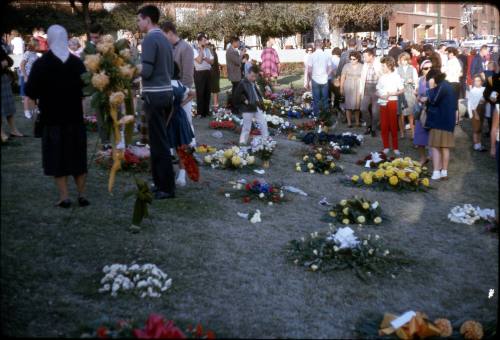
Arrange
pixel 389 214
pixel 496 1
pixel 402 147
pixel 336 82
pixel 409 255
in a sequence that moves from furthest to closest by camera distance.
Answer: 1. pixel 336 82
2. pixel 402 147
3. pixel 389 214
4. pixel 409 255
5. pixel 496 1

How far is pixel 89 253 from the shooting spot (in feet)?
17.3

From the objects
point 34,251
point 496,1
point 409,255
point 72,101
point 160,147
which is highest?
point 496,1

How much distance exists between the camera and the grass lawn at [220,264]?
13.9 feet

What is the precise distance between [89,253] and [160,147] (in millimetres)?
2021

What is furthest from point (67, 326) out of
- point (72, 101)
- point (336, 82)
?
point (336, 82)

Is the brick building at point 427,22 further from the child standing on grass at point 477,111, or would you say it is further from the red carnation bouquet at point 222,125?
the red carnation bouquet at point 222,125

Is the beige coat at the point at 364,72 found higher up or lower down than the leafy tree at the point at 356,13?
lower down

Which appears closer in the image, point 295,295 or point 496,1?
point 496,1

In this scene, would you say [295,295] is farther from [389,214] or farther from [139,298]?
[389,214]

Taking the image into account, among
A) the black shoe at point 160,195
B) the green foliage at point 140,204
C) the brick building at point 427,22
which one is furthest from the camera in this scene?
the brick building at point 427,22

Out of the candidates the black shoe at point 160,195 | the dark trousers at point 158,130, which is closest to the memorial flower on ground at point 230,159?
the black shoe at point 160,195

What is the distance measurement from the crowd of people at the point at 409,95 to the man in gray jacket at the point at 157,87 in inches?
156

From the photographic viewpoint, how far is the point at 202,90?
48.3 feet

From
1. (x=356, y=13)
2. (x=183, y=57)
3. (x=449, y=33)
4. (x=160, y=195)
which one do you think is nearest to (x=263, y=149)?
(x=183, y=57)
